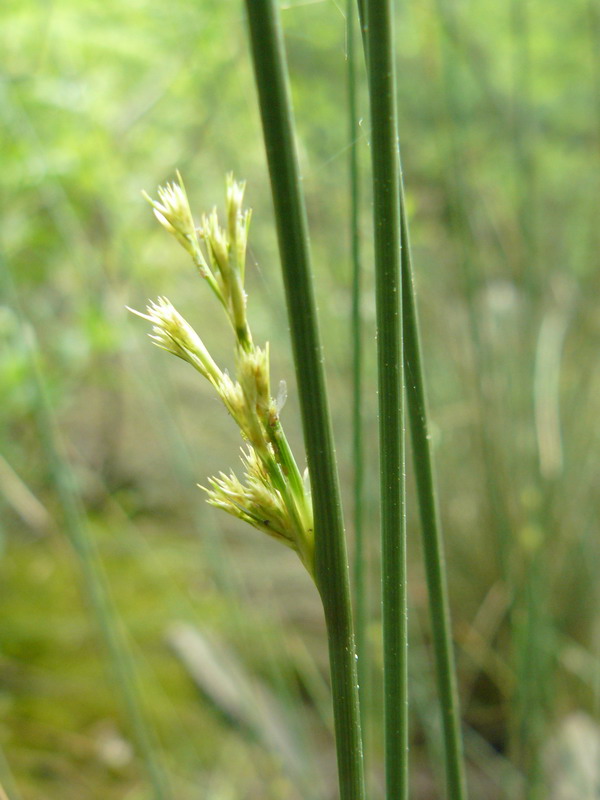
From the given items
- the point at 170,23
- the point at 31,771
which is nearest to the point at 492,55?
the point at 170,23

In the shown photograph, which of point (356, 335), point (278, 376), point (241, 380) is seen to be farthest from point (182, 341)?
point (278, 376)

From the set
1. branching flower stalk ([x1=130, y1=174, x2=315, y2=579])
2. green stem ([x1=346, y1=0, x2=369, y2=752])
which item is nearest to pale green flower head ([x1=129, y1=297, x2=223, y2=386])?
branching flower stalk ([x1=130, y1=174, x2=315, y2=579])

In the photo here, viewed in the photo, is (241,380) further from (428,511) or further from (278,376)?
(278,376)

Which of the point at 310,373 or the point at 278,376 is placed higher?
the point at 278,376

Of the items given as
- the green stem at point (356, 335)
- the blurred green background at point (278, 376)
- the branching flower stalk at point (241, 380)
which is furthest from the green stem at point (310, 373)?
the blurred green background at point (278, 376)

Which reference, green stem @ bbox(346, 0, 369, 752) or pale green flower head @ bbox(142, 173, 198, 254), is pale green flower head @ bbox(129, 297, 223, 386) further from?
green stem @ bbox(346, 0, 369, 752)
